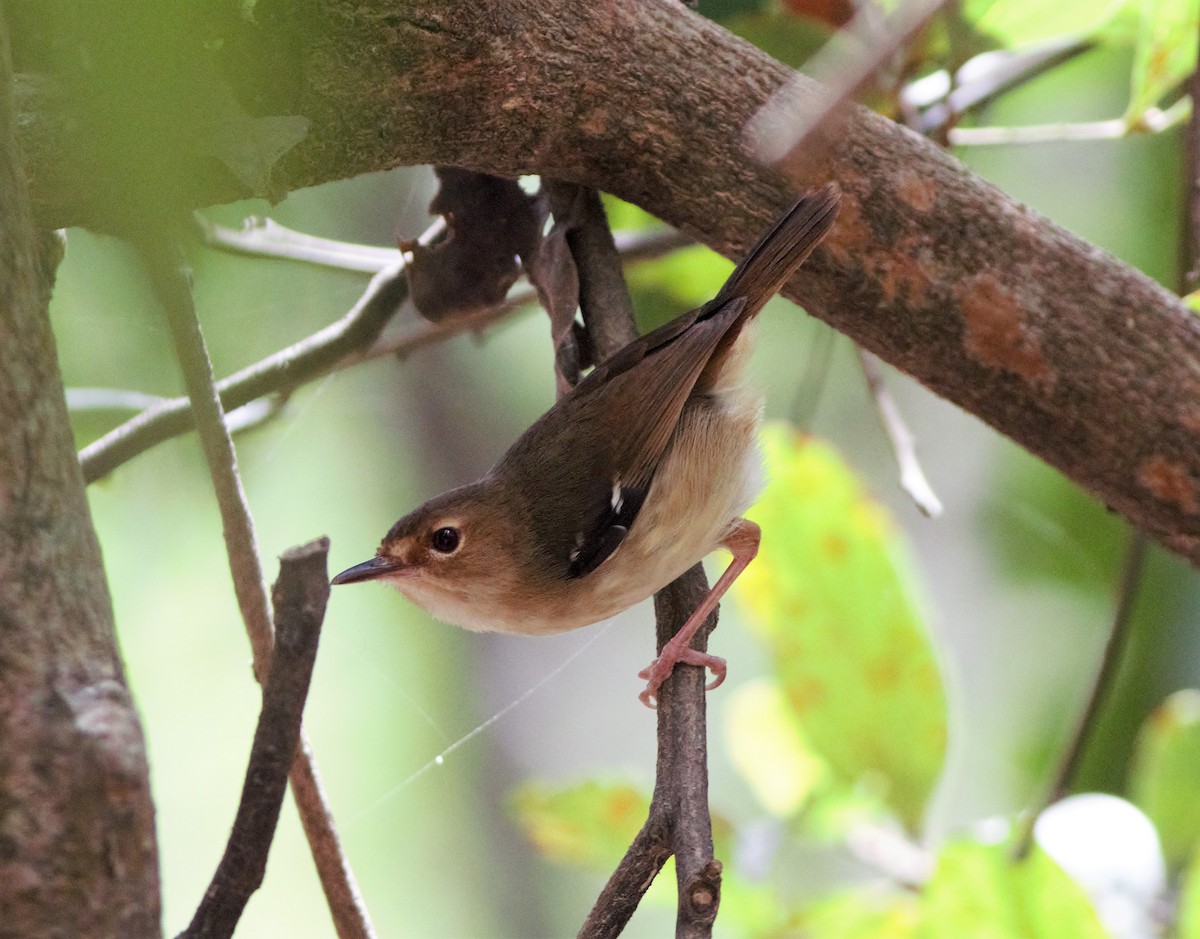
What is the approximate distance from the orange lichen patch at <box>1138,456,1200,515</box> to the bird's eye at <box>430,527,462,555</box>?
1.12 metres

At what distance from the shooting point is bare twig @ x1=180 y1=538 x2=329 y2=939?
0.79 m

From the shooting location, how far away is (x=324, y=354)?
1.80 metres

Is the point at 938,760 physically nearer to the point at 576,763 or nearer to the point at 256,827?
the point at 576,763

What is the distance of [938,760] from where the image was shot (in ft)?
7.31

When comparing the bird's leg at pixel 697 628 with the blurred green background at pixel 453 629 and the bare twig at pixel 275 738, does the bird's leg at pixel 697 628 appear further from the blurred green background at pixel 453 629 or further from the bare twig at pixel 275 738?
the bare twig at pixel 275 738

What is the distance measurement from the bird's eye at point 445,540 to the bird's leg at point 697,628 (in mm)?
359

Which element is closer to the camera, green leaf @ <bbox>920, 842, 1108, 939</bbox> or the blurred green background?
the blurred green background

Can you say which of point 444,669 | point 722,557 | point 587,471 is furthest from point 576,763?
point 587,471

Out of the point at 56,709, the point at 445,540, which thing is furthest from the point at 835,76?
the point at 445,540

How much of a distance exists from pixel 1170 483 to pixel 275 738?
155 centimetres

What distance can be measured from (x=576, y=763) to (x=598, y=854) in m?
0.83

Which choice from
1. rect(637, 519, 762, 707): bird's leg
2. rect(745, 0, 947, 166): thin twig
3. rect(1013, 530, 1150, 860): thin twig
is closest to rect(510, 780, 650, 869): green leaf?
rect(637, 519, 762, 707): bird's leg

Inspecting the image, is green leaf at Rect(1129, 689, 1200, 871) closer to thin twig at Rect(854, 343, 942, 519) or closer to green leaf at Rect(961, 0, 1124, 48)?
thin twig at Rect(854, 343, 942, 519)

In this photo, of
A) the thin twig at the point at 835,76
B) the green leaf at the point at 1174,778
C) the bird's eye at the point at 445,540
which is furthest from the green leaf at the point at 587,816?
the thin twig at the point at 835,76
